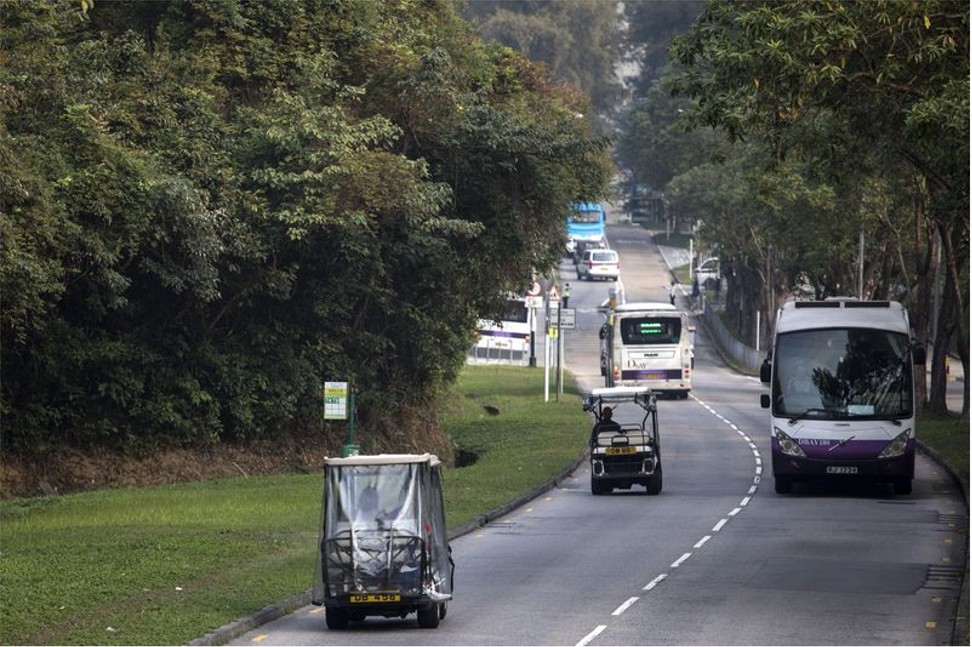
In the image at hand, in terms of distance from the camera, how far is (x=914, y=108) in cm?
1891

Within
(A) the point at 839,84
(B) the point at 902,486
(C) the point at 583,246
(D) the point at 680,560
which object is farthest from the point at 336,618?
(C) the point at 583,246

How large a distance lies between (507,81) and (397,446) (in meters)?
10.4

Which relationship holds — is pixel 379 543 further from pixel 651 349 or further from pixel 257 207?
pixel 651 349

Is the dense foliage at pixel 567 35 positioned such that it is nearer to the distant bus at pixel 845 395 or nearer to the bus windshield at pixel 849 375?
the distant bus at pixel 845 395

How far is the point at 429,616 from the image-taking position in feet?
56.5

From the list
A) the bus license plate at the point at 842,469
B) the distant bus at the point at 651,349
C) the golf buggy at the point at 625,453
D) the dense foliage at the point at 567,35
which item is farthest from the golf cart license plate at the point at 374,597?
the dense foliage at the point at 567,35

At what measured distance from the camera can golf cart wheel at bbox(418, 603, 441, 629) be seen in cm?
1712

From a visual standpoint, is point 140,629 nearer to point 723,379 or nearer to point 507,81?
point 507,81

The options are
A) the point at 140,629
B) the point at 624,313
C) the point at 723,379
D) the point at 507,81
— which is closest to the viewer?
the point at 140,629

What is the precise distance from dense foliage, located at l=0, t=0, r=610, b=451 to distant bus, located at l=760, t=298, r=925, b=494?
865 centimetres

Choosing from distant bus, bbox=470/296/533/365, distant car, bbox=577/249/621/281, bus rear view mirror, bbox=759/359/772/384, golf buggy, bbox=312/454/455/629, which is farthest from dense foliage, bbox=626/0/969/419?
distant car, bbox=577/249/621/281

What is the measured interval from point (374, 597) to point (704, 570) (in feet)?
21.4

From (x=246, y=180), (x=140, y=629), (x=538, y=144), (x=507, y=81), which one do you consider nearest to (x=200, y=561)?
(x=140, y=629)

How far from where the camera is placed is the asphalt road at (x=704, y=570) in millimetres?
17125
